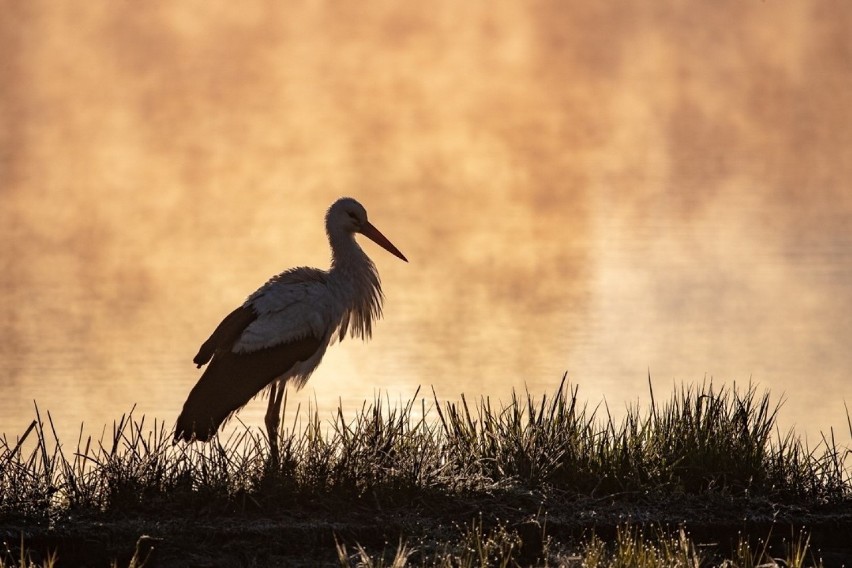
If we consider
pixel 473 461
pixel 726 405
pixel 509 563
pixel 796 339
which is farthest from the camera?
pixel 796 339

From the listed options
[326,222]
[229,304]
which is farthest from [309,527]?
[229,304]

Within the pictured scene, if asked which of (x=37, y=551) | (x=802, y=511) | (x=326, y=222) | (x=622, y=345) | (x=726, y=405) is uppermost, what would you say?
(x=622, y=345)

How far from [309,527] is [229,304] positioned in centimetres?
1301

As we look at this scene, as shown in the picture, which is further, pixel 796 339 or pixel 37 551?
pixel 796 339

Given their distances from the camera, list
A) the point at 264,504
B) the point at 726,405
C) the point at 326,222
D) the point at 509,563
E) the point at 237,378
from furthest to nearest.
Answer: the point at 326,222
the point at 237,378
the point at 726,405
the point at 264,504
the point at 509,563

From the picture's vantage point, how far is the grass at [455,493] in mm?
6719

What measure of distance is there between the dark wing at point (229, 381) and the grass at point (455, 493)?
96cm

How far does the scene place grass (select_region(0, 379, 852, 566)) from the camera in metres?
6.72

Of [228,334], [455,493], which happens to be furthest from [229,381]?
[455,493]

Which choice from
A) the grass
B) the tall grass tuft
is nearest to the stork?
the tall grass tuft

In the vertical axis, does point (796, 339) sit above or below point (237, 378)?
above

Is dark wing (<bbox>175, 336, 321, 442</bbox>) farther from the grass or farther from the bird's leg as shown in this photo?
the grass

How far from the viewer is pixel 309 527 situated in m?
6.86

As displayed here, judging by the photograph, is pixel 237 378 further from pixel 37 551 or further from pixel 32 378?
pixel 32 378
